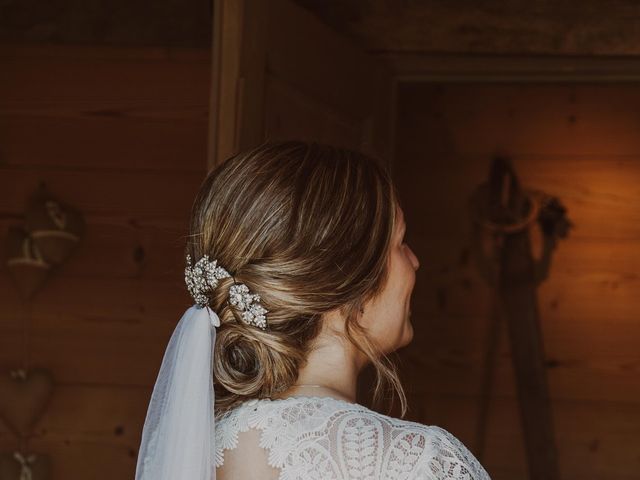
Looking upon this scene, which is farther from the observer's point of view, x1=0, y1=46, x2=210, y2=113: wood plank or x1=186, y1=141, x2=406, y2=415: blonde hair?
x1=0, y1=46, x2=210, y2=113: wood plank

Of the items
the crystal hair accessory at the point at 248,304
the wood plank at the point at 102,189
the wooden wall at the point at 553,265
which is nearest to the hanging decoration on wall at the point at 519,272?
the wooden wall at the point at 553,265

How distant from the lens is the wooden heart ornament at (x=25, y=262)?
10.0 feet

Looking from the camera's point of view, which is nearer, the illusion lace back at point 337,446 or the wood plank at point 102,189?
the illusion lace back at point 337,446

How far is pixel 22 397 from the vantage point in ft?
10.1

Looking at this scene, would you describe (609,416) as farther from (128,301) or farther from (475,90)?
(128,301)

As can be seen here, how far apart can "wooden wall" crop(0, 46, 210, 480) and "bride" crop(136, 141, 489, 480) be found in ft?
5.82

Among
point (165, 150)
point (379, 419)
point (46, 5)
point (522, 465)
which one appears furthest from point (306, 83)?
point (522, 465)

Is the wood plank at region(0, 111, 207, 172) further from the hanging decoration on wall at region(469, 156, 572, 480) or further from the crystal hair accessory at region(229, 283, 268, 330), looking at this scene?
the crystal hair accessory at region(229, 283, 268, 330)

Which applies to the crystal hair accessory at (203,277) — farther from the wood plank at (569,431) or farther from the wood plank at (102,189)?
the wood plank at (569,431)

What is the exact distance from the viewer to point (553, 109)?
3.71 meters

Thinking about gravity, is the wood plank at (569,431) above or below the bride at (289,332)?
below

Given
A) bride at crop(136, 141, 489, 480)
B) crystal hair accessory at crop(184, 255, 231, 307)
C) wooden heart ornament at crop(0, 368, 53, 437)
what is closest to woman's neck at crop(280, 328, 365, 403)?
bride at crop(136, 141, 489, 480)

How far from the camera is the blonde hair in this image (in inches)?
50.0

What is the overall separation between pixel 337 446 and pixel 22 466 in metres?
2.08
